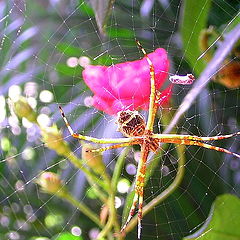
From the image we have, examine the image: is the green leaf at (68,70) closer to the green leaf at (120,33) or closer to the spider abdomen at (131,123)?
the green leaf at (120,33)

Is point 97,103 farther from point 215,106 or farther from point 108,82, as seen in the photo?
point 215,106

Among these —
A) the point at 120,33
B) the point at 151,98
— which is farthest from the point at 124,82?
the point at 120,33

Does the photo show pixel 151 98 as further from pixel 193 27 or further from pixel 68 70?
pixel 68 70

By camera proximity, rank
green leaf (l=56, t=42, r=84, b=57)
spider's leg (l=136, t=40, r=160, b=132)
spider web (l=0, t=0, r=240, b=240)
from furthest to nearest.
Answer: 1. green leaf (l=56, t=42, r=84, b=57)
2. spider web (l=0, t=0, r=240, b=240)
3. spider's leg (l=136, t=40, r=160, b=132)

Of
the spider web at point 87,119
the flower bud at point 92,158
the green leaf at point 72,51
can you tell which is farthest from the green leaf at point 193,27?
the green leaf at point 72,51

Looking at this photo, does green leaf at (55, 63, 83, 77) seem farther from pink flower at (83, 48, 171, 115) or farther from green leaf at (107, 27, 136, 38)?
pink flower at (83, 48, 171, 115)

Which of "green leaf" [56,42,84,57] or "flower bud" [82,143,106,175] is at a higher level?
"green leaf" [56,42,84,57]

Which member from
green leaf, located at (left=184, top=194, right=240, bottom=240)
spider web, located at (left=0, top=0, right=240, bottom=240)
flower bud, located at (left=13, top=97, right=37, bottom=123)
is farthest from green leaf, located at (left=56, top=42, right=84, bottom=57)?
green leaf, located at (left=184, top=194, right=240, bottom=240)
